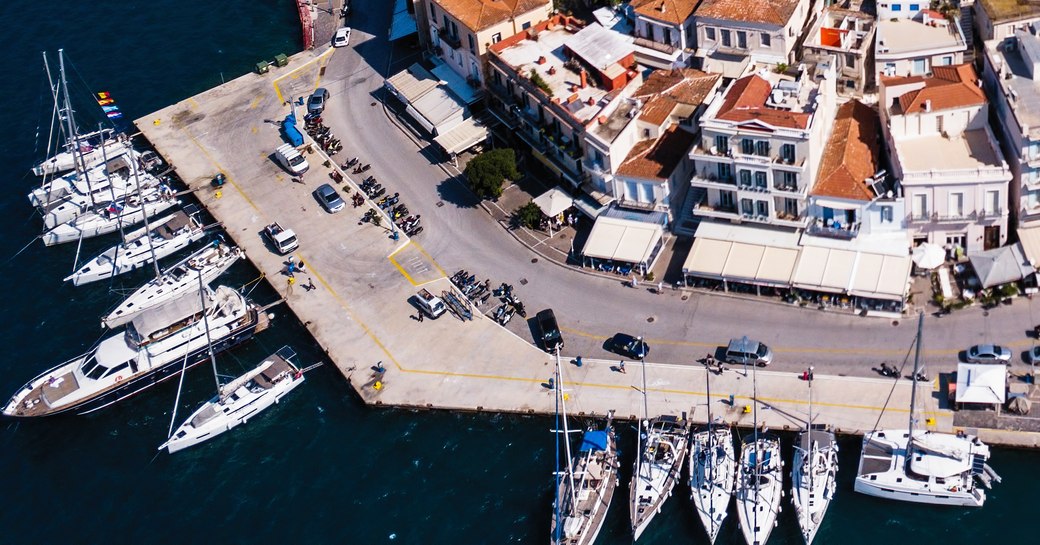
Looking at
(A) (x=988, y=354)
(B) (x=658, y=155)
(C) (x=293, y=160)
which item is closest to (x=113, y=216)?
(C) (x=293, y=160)

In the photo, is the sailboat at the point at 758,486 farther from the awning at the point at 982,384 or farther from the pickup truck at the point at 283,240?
the pickup truck at the point at 283,240

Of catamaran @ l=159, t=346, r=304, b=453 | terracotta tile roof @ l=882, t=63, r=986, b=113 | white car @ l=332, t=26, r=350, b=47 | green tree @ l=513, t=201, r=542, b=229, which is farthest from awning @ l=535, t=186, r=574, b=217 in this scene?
white car @ l=332, t=26, r=350, b=47

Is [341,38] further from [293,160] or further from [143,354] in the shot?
[143,354]

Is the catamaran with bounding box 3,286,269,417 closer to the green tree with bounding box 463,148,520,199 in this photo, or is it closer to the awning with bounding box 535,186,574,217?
the green tree with bounding box 463,148,520,199

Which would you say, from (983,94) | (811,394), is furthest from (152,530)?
(983,94)

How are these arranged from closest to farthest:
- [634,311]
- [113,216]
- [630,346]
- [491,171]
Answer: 1. [630,346]
2. [634,311]
3. [491,171]
4. [113,216]

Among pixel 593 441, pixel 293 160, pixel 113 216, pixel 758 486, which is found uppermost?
pixel 293 160
